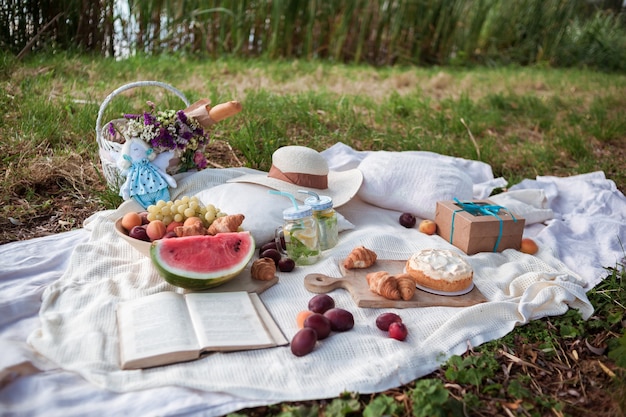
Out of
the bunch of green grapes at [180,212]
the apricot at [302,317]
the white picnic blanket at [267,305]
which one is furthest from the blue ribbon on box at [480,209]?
the bunch of green grapes at [180,212]

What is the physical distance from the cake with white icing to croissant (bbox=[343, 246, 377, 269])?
251 millimetres

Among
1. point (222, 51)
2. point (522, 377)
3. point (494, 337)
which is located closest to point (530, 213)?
point (494, 337)

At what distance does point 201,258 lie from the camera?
2.91 m

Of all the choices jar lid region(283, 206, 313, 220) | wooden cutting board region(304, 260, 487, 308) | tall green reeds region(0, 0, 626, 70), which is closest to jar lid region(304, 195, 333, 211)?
jar lid region(283, 206, 313, 220)

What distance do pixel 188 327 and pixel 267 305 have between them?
0.49 m

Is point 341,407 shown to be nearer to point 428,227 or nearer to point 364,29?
point 428,227

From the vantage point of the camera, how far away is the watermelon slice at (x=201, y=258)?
9.24 feet

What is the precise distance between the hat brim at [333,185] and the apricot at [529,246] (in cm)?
118

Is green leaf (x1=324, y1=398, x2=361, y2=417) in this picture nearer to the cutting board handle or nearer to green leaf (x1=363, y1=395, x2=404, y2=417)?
green leaf (x1=363, y1=395, x2=404, y2=417)

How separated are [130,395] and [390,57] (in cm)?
839

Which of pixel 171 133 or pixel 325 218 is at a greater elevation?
pixel 171 133

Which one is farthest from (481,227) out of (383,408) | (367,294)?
(383,408)

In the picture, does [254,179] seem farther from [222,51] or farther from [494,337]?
[222,51]

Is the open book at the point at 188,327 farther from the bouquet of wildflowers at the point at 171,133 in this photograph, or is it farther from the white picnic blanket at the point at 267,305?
the bouquet of wildflowers at the point at 171,133
